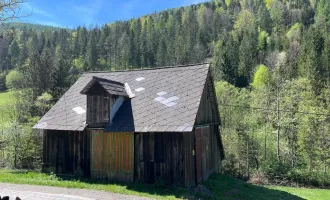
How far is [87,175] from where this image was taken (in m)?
15.6

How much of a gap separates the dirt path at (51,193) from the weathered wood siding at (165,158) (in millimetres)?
2091

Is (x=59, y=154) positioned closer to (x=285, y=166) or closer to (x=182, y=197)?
(x=182, y=197)

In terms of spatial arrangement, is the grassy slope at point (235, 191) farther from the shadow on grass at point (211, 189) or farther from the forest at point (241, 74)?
the forest at point (241, 74)

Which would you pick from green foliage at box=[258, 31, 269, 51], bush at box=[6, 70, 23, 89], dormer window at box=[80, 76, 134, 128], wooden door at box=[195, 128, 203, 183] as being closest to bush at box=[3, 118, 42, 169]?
dormer window at box=[80, 76, 134, 128]

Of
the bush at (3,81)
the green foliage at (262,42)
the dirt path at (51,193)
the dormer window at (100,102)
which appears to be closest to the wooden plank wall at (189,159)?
the dirt path at (51,193)

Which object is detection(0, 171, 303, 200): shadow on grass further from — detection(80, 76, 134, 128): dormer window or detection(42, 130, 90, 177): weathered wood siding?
detection(80, 76, 134, 128): dormer window

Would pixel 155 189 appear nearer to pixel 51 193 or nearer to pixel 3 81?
pixel 51 193

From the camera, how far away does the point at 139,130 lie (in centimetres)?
1398

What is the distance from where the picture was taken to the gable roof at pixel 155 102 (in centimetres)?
1393

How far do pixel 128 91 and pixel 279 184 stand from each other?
15415 millimetres

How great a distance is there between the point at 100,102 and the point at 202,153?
565 cm

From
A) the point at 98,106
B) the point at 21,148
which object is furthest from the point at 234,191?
the point at 21,148

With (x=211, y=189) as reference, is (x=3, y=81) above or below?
above

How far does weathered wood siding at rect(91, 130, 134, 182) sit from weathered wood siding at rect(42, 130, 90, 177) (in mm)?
503
